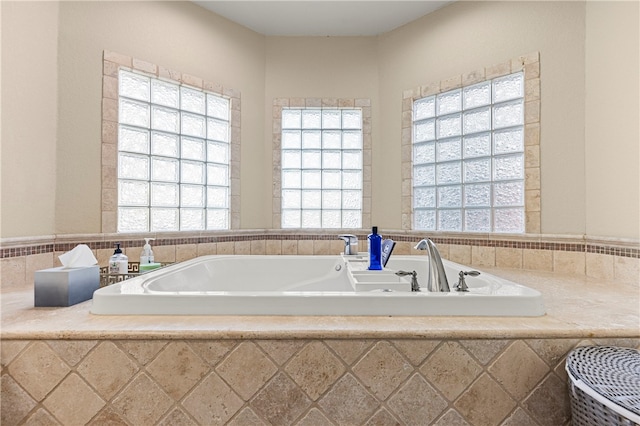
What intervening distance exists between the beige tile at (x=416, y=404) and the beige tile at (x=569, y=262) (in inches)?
62.5

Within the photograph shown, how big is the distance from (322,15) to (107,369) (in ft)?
9.09

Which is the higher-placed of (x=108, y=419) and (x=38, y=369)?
(x=38, y=369)

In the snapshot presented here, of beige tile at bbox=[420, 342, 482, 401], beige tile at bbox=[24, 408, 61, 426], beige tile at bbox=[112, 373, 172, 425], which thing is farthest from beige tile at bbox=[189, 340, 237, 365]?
beige tile at bbox=[420, 342, 482, 401]

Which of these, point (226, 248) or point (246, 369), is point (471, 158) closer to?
point (226, 248)

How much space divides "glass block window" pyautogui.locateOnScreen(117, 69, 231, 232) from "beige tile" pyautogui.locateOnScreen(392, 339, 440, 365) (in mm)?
2028

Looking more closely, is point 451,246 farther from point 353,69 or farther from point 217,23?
point 217,23

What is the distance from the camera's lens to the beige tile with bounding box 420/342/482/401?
1.08 metres

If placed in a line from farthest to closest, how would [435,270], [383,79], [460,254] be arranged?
[383,79], [460,254], [435,270]

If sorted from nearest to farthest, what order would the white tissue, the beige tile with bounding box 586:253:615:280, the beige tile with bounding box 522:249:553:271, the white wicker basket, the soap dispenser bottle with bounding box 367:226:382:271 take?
the white wicker basket < the white tissue < the beige tile with bounding box 586:253:615:280 < the soap dispenser bottle with bounding box 367:226:382:271 < the beige tile with bounding box 522:249:553:271

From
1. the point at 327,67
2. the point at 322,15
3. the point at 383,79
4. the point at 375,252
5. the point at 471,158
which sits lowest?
the point at 375,252

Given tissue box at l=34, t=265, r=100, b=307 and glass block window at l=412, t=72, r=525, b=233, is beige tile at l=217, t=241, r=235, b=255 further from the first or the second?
glass block window at l=412, t=72, r=525, b=233

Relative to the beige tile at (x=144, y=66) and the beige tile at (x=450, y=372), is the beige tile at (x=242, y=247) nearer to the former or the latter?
the beige tile at (x=144, y=66)

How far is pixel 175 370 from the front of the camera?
1.07 meters

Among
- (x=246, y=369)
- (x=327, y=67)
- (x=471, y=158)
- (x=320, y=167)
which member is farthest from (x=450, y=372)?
(x=327, y=67)
